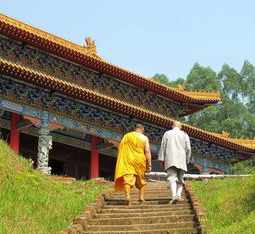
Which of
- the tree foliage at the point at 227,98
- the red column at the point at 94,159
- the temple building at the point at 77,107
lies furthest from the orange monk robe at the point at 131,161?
the tree foliage at the point at 227,98

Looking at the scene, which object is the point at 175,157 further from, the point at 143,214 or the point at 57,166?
the point at 57,166

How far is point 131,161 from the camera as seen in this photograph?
11.8 m

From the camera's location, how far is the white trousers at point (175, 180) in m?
11.8

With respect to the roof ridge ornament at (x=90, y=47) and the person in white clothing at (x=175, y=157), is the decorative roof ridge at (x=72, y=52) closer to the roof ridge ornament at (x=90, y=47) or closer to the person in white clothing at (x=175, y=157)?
the roof ridge ornament at (x=90, y=47)

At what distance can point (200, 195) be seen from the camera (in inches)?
534

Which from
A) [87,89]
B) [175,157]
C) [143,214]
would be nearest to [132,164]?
[175,157]

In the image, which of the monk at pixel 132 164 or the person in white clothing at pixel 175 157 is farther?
the person in white clothing at pixel 175 157

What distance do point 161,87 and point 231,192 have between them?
47.7ft

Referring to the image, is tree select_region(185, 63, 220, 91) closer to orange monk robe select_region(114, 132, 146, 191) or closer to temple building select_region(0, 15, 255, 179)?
temple building select_region(0, 15, 255, 179)

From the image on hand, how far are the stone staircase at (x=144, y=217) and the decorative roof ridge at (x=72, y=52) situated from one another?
38.5ft

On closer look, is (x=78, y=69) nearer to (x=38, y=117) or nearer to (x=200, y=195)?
(x=38, y=117)

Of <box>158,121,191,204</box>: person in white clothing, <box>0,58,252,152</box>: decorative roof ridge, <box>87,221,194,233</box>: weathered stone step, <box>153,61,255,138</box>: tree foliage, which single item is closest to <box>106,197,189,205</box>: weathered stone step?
<box>158,121,191,204</box>: person in white clothing

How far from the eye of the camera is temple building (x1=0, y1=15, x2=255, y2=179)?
21.2 metres

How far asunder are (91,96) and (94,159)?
9.42 feet
